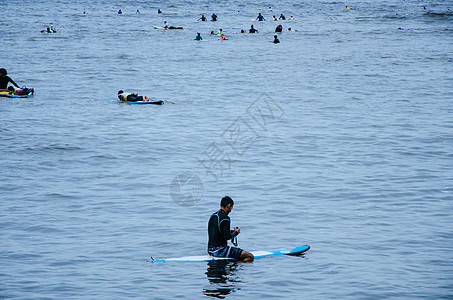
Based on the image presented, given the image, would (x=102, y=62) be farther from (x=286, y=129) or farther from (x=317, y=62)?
(x=286, y=129)

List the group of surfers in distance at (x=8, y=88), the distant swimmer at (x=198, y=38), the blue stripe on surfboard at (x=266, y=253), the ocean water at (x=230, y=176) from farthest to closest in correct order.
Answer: the distant swimmer at (x=198, y=38), the group of surfers in distance at (x=8, y=88), the blue stripe on surfboard at (x=266, y=253), the ocean water at (x=230, y=176)

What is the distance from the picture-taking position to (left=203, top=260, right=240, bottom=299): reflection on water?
12219 millimetres

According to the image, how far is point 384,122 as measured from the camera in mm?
30562

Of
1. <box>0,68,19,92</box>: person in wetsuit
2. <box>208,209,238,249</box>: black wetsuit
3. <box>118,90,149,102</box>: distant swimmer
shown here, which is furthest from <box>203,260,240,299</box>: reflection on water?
<box>0,68,19,92</box>: person in wetsuit

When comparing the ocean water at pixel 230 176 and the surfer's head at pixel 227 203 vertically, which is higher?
the surfer's head at pixel 227 203

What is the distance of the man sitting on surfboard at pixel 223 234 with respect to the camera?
1334 centimetres

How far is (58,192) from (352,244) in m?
9.76

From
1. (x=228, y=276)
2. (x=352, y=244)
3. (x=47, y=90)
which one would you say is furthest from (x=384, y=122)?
(x=47, y=90)

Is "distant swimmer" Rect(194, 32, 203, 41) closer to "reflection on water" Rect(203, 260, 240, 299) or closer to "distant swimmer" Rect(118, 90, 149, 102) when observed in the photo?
"distant swimmer" Rect(118, 90, 149, 102)

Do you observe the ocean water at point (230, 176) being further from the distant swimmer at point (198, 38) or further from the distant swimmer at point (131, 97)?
the distant swimmer at point (198, 38)

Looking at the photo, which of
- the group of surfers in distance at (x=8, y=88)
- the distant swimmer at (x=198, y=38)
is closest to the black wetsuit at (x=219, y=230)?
the group of surfers in distance at (x=8, y=88)

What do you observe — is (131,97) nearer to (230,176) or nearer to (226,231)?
(230,176)

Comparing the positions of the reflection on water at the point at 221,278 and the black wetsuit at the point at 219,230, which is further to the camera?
the black wetsuit at the point at 219,230

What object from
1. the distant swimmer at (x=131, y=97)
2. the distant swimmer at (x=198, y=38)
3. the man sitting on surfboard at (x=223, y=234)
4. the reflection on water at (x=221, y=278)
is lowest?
the reflection on water at (x=221, y=278)
